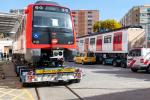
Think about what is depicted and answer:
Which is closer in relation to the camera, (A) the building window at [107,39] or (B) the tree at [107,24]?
(A) the building window at [107,39]

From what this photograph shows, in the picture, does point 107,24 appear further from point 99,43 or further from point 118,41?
point 118,41

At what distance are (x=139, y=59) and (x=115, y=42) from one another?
11.3 meters

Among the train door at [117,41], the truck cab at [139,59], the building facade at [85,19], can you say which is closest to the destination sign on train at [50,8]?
the truck cab at [139,59]

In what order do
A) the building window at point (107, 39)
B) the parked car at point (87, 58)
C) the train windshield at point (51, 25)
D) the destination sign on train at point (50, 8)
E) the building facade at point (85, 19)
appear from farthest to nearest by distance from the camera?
the building facade at point (85, 19) < the parked car at point (87, 58) < the building window at point (107, 39) < the destination sign on train at point (50, 8) < the train windshield at point (51, 25)

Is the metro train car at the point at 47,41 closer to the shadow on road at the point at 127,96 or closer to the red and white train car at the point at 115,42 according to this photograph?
the shadow on road at the point at 127,96

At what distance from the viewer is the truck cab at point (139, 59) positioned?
24781 mm

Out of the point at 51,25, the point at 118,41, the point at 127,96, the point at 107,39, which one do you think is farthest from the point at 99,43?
the point at 127,96

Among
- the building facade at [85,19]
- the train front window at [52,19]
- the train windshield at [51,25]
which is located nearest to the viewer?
the train windshield at [51,25]

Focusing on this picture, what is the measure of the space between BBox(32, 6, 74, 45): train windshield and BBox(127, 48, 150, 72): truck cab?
9249 millimetres

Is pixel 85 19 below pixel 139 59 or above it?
above

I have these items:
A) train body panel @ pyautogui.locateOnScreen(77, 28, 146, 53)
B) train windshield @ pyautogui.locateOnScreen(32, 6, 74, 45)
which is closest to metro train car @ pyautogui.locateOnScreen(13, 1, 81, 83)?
train windshield @ pyautogui.locateOnScreen(32, 6, 74, 45)

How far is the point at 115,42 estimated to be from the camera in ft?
120

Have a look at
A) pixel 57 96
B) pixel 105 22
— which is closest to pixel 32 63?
pixel 57 96

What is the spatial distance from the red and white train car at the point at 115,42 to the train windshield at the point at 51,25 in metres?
16.9
